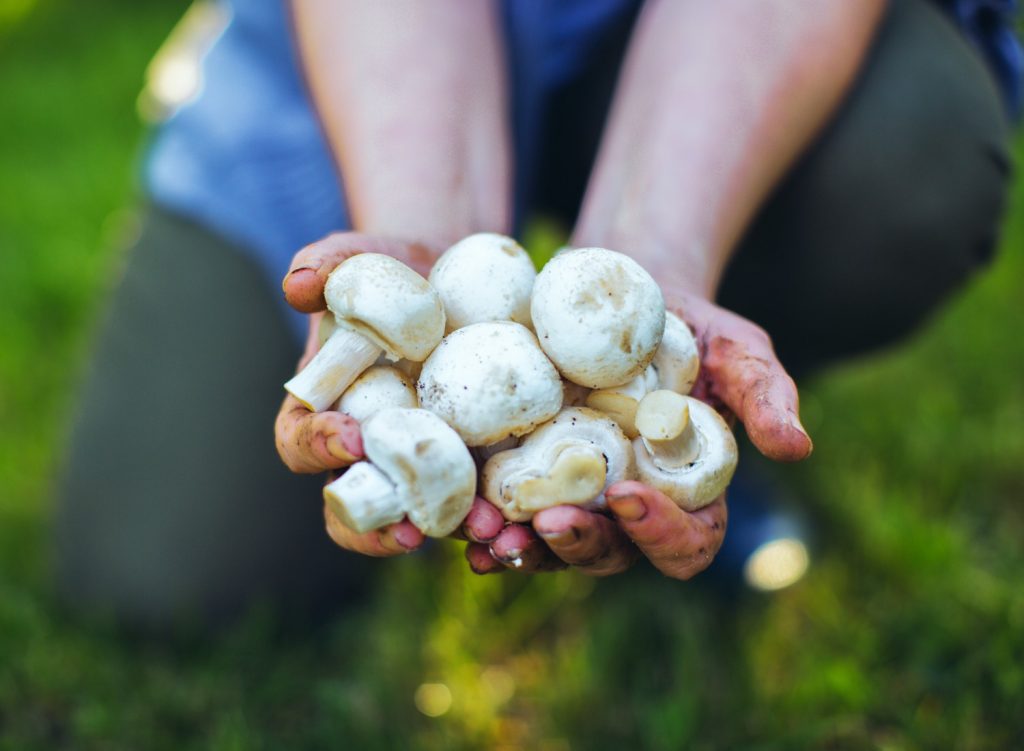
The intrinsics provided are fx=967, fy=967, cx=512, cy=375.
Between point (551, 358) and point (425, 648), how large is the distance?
803 mm

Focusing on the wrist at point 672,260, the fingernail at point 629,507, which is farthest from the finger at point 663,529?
the wrist at point 672,260

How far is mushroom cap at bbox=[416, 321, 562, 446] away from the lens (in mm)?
974

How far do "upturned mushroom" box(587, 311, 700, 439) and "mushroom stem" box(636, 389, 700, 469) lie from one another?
46 mm

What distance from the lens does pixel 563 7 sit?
1.70m

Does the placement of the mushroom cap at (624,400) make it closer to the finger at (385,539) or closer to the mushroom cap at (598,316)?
the mushroom cap at (598,316)

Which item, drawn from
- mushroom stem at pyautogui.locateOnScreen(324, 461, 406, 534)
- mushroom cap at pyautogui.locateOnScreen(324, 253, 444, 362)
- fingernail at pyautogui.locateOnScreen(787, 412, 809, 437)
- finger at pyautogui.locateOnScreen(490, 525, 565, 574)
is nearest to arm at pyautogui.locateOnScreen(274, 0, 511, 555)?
mushroom cap at pyautogui.locateOnScreen(324, 253, 444, 362)

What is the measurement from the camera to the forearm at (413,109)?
1.29 m

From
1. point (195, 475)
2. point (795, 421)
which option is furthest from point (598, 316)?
point (195, 475)

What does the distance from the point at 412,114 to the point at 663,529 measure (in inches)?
29.6

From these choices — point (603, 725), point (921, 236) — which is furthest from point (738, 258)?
point (603, 725)

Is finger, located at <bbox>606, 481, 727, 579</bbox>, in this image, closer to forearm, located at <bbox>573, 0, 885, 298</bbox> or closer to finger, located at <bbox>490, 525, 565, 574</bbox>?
finger, located at <bbox>490, 525, 565, 574</bbox>

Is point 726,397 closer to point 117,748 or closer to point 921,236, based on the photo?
point 921,236

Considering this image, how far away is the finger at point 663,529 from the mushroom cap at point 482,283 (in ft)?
0.84

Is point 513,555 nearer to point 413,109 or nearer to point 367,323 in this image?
point 367,323
